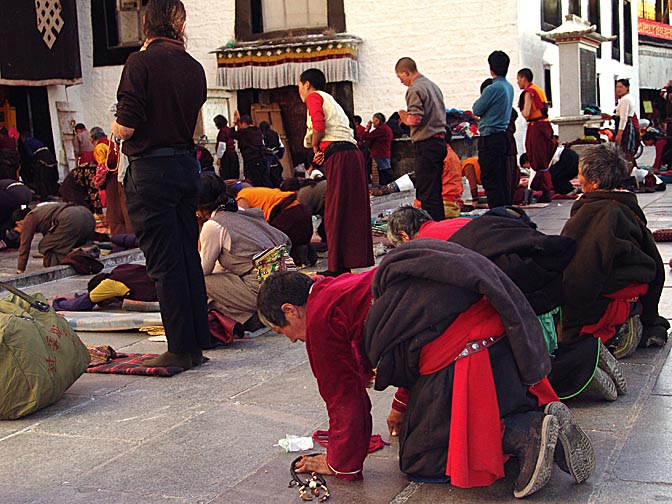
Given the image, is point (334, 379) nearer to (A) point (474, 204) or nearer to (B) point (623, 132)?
(A) point (474, 204)

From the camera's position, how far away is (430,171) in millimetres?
7934

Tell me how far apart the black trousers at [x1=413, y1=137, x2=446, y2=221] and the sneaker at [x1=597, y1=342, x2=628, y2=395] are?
4.09 meters

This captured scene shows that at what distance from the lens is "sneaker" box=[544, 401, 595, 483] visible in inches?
114

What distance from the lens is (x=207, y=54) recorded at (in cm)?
1898

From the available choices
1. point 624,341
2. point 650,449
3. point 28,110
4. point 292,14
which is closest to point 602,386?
point 650,449

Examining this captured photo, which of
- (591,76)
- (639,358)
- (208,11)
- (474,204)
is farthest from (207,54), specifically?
(639,358)

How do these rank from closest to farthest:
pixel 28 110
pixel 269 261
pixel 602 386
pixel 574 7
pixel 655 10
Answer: pixel 602 386 → pixel 269 261 → pixel 28 110 → pixel 574 7 → pixel 655 10

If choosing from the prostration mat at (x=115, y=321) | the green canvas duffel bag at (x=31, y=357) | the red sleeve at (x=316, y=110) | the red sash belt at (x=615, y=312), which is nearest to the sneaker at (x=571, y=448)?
the red sash belt at (x=615, y=312)

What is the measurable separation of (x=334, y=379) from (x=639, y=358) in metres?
2.05

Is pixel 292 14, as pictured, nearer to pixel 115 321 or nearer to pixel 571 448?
pixel 115 321

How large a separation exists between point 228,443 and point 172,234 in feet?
4.46

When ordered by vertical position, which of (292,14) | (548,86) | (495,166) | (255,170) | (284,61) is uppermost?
(292,14)

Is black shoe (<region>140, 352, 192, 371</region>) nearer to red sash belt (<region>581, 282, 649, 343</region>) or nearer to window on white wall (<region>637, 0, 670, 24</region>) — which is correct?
red sash belt (<region>581, 282, 649, 343</region>)

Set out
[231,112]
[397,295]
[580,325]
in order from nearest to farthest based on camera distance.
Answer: [397,295], [580,325], [231,112]
